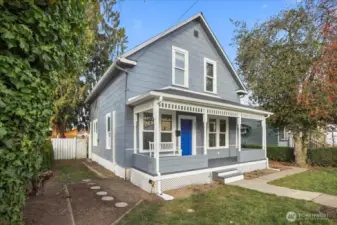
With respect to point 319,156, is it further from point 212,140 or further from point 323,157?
point 212,140

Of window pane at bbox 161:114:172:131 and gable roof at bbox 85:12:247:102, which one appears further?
window pane at bbox 161:114:172:131

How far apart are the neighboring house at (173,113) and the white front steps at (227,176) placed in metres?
0.04

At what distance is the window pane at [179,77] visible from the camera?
33.4 feet

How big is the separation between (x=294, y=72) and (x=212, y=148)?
5.83m

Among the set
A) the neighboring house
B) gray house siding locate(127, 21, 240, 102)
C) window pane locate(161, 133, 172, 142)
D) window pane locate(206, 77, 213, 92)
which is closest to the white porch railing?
the neighboring house

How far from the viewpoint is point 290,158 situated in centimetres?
1372

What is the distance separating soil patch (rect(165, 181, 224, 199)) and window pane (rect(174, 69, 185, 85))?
15.5 feet

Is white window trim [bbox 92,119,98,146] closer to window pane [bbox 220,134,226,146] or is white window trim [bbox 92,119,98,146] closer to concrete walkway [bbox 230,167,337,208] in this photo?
window pane [bbox 220,134,226,146]

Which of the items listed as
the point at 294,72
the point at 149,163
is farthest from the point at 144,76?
the point at 294,72

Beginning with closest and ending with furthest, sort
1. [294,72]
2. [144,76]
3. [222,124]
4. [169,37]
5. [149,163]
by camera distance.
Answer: [149,163] < [144,76] < [169,37] < [294,72] < [222,124]

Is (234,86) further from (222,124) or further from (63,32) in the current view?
(63,32)

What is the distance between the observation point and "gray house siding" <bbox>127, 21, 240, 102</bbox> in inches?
346

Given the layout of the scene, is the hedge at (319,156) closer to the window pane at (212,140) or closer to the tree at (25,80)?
the window pane at (212,140)

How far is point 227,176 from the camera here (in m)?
8.40
